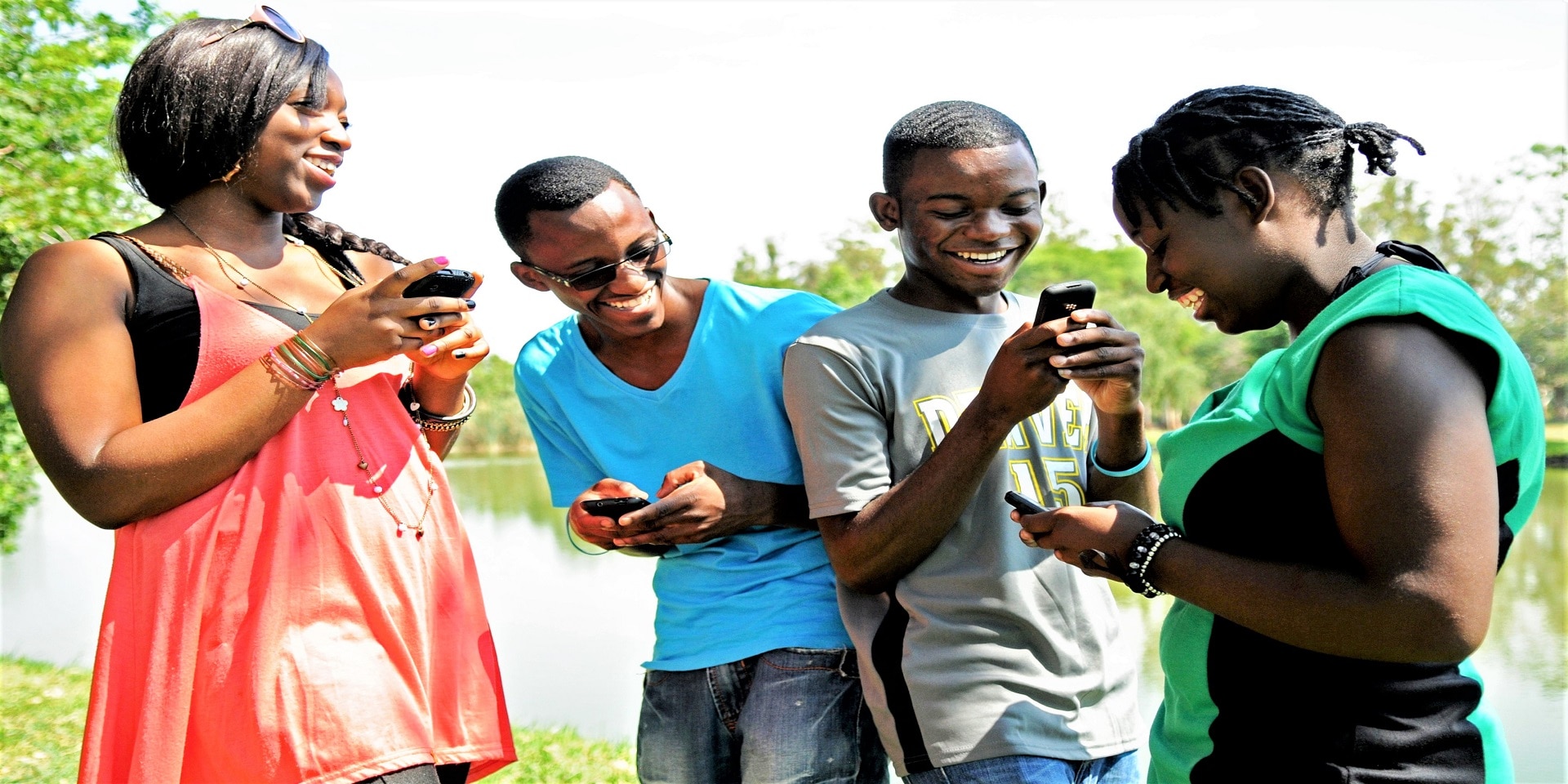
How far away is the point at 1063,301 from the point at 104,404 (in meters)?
1.73

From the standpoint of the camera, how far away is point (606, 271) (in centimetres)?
308

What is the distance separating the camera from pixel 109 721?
2.15 meters

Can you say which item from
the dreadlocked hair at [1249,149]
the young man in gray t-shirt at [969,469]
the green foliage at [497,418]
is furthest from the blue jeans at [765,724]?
the green foliage at [497,418]

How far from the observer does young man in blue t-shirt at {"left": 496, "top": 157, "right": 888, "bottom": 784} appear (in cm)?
281

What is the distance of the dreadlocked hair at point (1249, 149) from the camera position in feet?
6.72

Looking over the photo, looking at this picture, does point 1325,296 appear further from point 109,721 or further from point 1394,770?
point 109,721

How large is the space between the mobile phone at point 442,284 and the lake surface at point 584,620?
505 centimetres

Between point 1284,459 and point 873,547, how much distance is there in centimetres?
90

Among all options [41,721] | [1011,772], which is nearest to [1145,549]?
[1011,772]

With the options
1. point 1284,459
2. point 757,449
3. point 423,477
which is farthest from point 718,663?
point 1284,459

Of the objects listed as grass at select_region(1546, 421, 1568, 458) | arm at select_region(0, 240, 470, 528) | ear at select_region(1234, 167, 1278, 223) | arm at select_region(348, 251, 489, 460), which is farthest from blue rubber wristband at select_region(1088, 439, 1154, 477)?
grass at select_region(1546, 421, 1568, 458)

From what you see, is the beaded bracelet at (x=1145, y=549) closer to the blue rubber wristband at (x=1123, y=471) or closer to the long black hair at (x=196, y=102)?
the blue rubber wristband at (x=1123, y=471)

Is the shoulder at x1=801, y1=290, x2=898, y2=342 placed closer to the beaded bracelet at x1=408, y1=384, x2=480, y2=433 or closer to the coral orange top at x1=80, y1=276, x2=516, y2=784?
the beaded bracelet at x1=408, y1=384, x2=480, y2=433

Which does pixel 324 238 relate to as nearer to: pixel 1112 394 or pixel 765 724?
pixel 765 724
